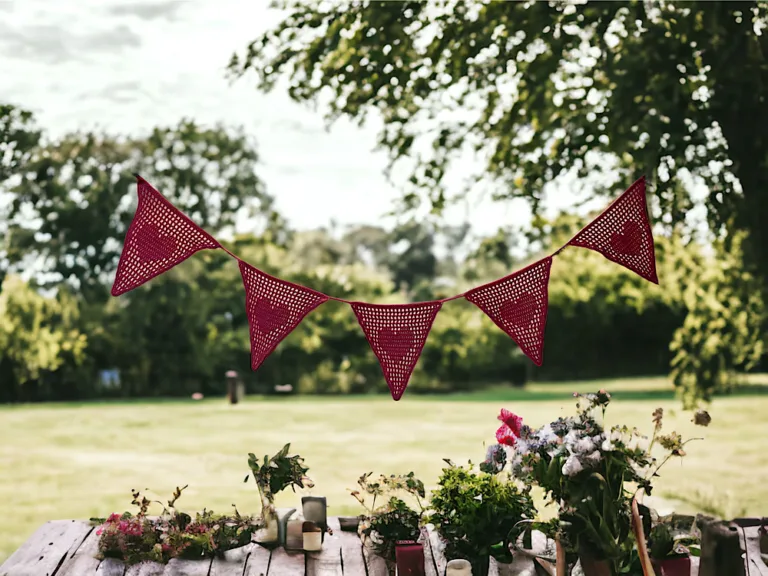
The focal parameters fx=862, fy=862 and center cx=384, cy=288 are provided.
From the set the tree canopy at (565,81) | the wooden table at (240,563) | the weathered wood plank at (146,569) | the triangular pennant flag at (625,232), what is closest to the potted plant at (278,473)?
the wooden table at (240,563)

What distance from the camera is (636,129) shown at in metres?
4.27

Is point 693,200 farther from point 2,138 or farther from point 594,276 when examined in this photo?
point 2,138

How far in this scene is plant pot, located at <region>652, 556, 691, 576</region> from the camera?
2.18 meters

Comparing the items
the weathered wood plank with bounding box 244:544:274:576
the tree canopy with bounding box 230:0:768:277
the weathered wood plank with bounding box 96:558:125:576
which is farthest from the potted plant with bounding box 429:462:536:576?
the tree canopy with bounding box 230:0:768:277

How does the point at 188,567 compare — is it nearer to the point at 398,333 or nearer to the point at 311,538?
the point at 311,538

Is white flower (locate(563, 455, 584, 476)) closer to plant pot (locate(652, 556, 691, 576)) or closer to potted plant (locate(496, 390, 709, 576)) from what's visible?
potted plant (locate(496, 390, 709, 576))

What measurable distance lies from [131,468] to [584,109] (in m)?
6.15

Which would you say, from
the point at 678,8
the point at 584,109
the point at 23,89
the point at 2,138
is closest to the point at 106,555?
the point at 584,109

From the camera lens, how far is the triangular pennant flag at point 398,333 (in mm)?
2691

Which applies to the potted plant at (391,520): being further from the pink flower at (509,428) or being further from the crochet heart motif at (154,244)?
the crochet heart motif at (154,244)

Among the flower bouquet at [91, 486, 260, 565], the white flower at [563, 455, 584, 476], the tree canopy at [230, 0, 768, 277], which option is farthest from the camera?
the tree canopy at [230, 0, 768, 277]

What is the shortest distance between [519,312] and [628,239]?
0.41 m

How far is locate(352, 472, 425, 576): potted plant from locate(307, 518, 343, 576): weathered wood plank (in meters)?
0.11

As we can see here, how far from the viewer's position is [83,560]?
255 cm
